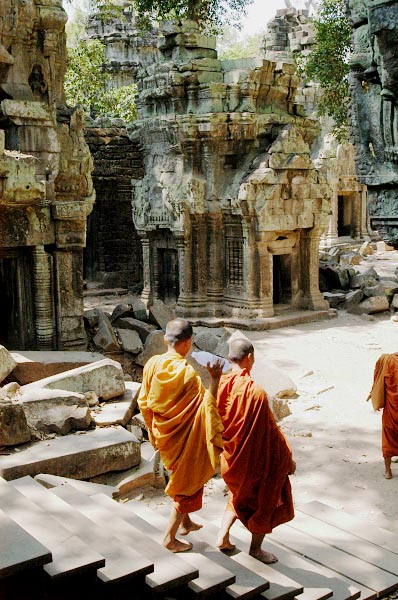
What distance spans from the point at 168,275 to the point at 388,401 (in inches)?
349

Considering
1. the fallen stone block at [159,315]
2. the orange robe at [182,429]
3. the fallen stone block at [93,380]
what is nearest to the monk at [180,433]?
the orange robe at [182,429]

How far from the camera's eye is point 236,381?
4105mm

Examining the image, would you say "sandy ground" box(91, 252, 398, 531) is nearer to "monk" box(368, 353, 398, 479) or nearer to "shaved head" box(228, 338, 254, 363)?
"monk" box(368, 353, 398, 479)

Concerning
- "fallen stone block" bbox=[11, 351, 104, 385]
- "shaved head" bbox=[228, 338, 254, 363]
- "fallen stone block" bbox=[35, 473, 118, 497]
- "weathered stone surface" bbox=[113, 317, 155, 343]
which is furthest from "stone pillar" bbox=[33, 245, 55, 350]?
"shaved head" bbox=[228, 338, 254, 363]

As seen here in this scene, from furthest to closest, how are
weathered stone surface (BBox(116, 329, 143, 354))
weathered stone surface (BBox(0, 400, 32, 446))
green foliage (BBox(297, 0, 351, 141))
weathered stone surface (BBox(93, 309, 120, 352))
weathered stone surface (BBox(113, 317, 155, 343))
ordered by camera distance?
green foliage (BBox(297, 0, 351, 141)), weathered stone surface (BBox(113, 317, 155, 343)), weathered stone surface (BBox(116, 329, 143, 354)), weathered stone surface (BBox(93, 309, 120, 352)), weathered stone surface (BBox(0, 400, 32, 446))

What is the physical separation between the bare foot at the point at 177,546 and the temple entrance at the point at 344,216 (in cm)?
2244

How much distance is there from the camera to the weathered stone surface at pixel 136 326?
34.2 feet

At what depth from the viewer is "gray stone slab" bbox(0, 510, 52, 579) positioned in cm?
300

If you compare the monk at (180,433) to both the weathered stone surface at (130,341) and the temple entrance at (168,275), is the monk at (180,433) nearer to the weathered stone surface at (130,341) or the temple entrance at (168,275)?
the weathered stone surface at (130,341)

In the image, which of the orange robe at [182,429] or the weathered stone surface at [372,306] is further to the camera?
the weathered stone surface at [372,306]

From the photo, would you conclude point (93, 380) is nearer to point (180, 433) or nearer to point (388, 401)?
point (388, 401)

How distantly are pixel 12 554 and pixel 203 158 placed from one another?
11184 mm

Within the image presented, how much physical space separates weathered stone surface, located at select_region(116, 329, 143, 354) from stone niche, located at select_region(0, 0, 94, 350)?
2.20ft

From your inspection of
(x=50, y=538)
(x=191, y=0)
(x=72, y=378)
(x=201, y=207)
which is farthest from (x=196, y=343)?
(x=191, y=0)
